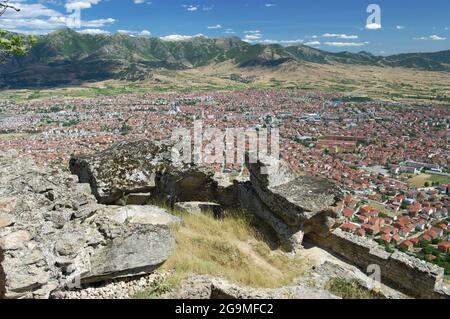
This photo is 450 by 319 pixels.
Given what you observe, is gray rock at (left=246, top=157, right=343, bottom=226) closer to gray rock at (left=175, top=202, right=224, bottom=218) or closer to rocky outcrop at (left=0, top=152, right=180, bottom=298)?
gray rock at (left=175, top=202, right=224, bottom=218)

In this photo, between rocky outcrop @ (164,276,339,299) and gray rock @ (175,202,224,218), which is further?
gray rock @ (175,202,224,218)

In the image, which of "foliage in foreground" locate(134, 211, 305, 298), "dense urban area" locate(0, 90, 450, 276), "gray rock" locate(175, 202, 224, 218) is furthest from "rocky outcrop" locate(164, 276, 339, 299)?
"dense urban area" locate(0, 90, 450, 276)

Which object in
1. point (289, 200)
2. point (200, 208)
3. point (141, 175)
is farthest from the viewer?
point (200, 208)

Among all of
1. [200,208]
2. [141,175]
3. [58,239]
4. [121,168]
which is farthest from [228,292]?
[121,168]

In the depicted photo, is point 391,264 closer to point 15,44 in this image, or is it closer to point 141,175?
point 141,175

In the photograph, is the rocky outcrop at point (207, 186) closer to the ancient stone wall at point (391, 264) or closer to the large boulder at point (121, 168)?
the large boulder at point (121, 168)
